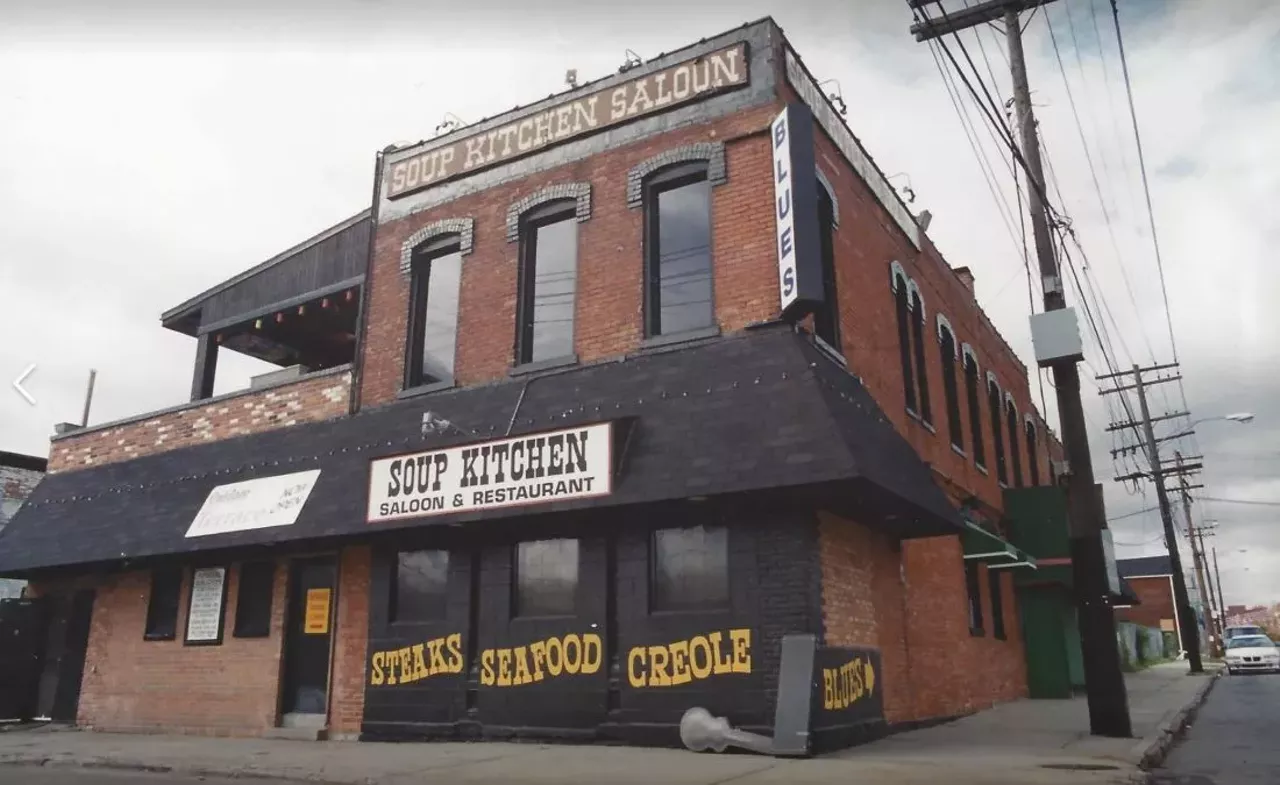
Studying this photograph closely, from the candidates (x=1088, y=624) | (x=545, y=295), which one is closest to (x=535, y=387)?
(x=545, y=295)

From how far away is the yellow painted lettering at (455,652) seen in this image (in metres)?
11.2

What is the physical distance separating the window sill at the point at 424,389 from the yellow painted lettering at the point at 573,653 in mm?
4222

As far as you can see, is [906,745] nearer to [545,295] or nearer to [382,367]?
[545,295]

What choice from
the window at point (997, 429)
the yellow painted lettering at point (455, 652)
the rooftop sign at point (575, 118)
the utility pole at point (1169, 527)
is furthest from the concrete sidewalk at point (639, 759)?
the utility pole at point (1169, 527)

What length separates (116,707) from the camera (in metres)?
14.4

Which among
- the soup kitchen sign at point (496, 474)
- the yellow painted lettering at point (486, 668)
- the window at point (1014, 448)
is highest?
the window at point (1014, 448)

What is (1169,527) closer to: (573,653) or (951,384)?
(951,384)

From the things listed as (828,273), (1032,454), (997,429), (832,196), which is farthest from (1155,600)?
(832,196)

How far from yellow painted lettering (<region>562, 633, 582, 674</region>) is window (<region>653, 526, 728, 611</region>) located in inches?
40.4

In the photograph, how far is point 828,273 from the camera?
12.3 m

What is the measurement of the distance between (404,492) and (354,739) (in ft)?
11.3

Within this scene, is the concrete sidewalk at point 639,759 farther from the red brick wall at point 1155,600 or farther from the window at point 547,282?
the red brick wall at point 1155,600

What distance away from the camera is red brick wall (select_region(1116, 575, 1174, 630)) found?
72688mm

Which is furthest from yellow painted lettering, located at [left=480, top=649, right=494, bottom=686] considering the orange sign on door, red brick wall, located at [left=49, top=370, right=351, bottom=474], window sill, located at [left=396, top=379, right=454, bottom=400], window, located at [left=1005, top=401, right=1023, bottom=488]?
window, located at [left=1005, top=401, right=1023, bottom=488]
